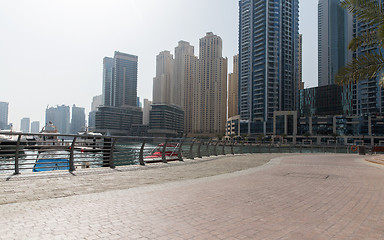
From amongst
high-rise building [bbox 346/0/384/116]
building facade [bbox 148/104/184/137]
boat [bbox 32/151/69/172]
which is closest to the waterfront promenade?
boat [bbox 32/151/69/172]

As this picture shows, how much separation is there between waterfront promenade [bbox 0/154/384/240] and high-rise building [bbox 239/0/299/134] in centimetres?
12982

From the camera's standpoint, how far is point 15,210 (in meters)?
4.50

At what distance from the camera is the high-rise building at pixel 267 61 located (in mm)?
137875

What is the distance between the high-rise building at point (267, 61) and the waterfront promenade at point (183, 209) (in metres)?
130

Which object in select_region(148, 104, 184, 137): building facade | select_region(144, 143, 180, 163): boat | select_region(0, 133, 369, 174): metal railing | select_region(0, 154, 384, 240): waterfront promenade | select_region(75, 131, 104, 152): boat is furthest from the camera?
select_region(148, 104, 184, 137): building facade

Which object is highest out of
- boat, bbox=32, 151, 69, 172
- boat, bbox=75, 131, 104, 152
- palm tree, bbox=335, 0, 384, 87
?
palm tree, bbox=335, 0, 384, 87

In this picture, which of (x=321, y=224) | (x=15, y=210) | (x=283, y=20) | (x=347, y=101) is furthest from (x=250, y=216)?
(x=283, y=20)

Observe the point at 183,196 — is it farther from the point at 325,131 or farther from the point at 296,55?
the point at 296,55

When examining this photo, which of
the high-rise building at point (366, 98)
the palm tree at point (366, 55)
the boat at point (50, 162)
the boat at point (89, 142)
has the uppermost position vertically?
the high-rise building at point (366, 98)

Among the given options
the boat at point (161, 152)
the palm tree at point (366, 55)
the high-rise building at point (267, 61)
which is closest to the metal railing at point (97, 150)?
the boat at point (161, 152)

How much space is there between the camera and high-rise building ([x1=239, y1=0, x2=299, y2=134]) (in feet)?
452

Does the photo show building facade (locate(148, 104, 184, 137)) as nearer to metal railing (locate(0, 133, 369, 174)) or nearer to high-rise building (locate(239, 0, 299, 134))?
high-rise building (locate(239, 0, 299, 134))

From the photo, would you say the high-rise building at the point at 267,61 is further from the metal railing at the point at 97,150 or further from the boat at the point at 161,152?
the metal railing at the point at 97,150

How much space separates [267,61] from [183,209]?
145 m
